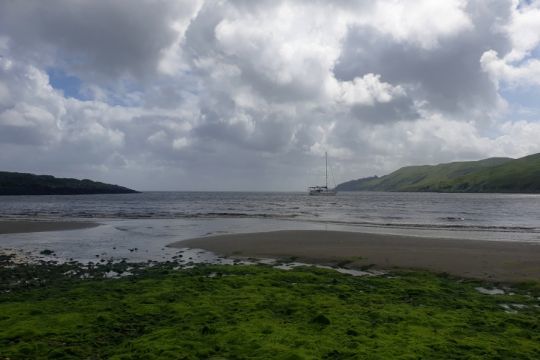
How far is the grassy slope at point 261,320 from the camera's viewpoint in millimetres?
10344

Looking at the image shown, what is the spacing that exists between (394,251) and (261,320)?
19.2 m

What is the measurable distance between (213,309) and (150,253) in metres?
17.8

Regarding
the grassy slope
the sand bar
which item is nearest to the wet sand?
the grassy slope

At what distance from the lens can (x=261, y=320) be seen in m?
12.6

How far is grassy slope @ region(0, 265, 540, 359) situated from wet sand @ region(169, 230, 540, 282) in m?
4.44

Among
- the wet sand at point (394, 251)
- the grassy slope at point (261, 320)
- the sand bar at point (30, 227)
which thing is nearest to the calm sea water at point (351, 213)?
the sand bar at point (30, 227)

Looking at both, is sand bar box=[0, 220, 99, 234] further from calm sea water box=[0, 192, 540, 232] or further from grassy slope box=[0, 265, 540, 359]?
grassy slope box=[0, 265, 540, 359]

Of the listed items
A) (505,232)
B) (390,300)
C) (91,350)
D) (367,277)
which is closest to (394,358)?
(390,300)

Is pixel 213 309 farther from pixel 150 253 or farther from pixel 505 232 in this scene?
pixel 505 232

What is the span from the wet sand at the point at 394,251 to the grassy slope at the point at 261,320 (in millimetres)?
4444

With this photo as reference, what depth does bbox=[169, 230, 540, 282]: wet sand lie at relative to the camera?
2278 centimetres

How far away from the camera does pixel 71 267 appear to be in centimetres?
2336

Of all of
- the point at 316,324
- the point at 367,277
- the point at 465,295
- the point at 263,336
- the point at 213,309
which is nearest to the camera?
the point at 263,336

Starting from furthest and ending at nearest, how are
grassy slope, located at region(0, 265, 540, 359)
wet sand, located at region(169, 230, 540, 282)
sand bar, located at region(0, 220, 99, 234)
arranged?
1. sand bar, located at region(0, 220, 99, 234)
2. wet sand, located at region(169, 230, 540, 282)
3. grassy slope, located at region(0, 265, 540, 359)
